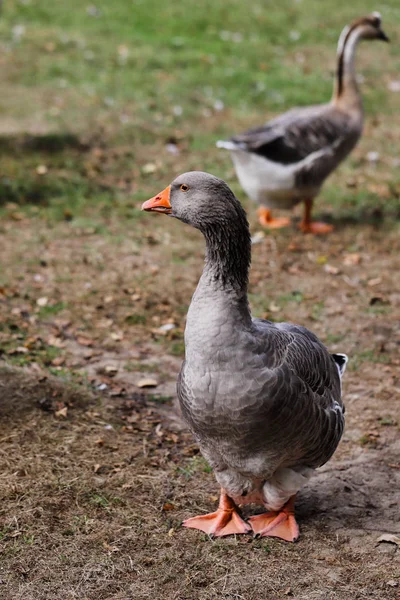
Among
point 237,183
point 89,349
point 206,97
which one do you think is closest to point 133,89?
point 206,97

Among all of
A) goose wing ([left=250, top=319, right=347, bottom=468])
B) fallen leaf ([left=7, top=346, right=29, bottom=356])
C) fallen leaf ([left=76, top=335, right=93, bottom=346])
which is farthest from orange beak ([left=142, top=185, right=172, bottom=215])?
fallen leaf ([left=76, top=335, right=93, bottom=346])

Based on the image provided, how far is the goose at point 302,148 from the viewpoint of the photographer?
330 inches

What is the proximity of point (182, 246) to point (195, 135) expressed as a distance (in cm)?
314

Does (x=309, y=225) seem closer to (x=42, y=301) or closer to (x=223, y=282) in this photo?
(x=42, y=301)

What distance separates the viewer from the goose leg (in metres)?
8.84

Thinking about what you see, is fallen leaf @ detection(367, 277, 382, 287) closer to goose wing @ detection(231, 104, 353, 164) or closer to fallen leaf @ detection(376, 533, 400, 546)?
goose wing @ detection(231, 104, 353, 164)

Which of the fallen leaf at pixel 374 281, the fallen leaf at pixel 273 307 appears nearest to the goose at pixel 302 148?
the fallen leaf at pixel 374 281

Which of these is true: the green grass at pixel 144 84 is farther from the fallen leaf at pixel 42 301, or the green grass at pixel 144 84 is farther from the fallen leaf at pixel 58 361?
the fallen leaf at pixel 58 361

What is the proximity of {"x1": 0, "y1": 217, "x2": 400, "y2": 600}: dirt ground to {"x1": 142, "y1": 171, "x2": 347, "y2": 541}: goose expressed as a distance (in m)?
0.43

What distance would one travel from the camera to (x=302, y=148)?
848cm

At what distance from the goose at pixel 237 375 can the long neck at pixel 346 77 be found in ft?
17.5

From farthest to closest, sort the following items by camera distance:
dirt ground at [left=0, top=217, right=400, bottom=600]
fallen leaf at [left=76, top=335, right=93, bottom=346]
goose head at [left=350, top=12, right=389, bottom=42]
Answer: goose head at [left=350, top=12, right=389, bottom=42], fallen leaf at [left=76, top=335, right=93, bottom=346], dirt ground at [left=0, top=217, right=400, bottom=600]

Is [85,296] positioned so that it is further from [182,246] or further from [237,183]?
[237,183]

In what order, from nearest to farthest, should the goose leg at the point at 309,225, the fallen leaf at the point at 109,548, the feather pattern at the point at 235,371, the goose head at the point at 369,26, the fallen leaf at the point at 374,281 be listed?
the feather pattern at the point at 235,371 < the fallen leaf at the point at 109,548 < the fallen leaf at the point at 374,281 < the goose leg at the point at 309,225 < the goose head at the point at 369,26
